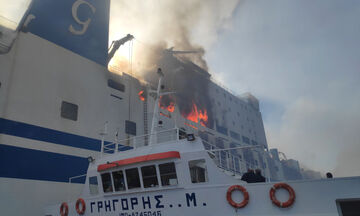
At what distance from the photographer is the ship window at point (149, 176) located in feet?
28.7

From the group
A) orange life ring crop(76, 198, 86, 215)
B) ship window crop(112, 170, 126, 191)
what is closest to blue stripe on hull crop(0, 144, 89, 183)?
orange life ring crop(76, 198, 86, 215)

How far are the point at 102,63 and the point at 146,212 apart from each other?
1394 centimetres

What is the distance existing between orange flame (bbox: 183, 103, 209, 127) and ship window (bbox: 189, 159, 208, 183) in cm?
1860

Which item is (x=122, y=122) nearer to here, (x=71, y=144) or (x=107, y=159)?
(x=71, y=144)

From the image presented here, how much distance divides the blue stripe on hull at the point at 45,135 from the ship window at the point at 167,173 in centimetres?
954

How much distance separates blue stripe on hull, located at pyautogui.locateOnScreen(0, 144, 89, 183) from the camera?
43.2ft

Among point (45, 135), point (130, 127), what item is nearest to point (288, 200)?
point (45, 135)

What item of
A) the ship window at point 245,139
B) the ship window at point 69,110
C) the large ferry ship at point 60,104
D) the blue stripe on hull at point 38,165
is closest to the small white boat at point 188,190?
the large ferry ship at point 60,104

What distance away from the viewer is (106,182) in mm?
9977

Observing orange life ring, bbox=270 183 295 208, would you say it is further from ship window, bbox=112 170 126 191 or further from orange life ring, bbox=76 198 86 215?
orange life ring, bbox=76 198 86 215

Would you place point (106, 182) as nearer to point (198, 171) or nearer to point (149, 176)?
point (149, 176)

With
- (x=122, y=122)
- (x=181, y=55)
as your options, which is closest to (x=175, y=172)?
(x=122, y=122)

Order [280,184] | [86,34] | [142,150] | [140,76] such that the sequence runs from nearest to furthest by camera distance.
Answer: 1. [280,184]
2. [142,150]
3. [86,34]
4. [140,76]

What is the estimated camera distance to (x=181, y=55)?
3562 centimetres
